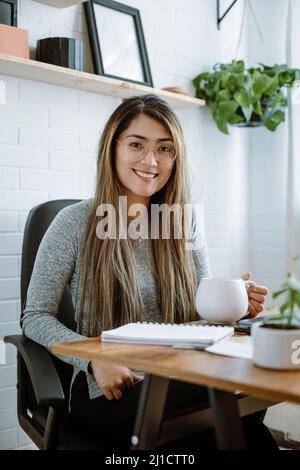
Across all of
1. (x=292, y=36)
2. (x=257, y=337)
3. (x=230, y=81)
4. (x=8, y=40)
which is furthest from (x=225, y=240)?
(x=257, y=337)

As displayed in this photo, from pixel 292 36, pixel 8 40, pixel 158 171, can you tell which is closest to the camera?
pixel 158 171

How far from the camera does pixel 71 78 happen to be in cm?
220

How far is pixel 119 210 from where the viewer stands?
1710 mm

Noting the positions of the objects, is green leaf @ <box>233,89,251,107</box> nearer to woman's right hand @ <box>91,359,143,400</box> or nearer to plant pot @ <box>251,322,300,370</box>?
woman's right hand @ <box>91,359,143,400</box>

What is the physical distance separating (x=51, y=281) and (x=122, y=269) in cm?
20

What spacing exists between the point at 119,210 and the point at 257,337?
0.85 metres

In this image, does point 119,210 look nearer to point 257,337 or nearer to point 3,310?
point 3,310

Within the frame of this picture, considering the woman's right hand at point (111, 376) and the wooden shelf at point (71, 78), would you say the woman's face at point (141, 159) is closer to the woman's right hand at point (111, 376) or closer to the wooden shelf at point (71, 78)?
the wooden shelf at point (71, 78)

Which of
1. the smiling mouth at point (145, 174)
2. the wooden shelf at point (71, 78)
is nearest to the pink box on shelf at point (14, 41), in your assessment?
the wooden shelf at point (71, 78)

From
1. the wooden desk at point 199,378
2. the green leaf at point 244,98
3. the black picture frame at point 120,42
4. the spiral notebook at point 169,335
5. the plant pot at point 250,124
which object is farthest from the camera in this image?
the plant pot at point 250,124

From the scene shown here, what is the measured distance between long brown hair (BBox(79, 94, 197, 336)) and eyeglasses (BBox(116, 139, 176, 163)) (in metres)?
0.03

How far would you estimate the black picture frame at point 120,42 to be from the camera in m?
2.41

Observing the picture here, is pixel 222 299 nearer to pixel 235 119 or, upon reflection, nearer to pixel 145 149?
pixel 145 149

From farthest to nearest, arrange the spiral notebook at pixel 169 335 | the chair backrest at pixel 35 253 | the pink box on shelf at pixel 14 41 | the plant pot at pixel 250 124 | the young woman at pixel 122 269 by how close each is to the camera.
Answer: the plant pot at pixel 250 124
the pink box on shelf at pixel 14 41
the chair backrest at pixel 35 253
the young woman at pixel 122 269
the spiral notebook at pixel 169 335
